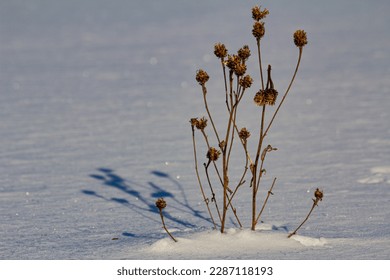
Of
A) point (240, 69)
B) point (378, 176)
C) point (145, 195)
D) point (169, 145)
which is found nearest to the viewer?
point (240, 69)

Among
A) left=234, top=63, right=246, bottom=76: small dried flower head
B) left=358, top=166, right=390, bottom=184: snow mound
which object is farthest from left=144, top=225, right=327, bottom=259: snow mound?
left=358, top=166, right=390, bottom=184: snow mound

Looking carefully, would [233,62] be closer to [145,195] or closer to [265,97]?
[265,97]

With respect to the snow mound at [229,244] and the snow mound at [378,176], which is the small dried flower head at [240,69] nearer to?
the snow mound at [229,244]

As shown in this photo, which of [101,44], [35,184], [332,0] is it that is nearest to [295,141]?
[35,184]

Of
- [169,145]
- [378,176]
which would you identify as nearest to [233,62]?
[378,176]

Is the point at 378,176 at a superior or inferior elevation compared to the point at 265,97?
inferior

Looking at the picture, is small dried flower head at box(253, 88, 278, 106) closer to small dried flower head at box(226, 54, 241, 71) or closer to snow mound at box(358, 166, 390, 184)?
small dried flower head at box(226, 54, 241, 71)

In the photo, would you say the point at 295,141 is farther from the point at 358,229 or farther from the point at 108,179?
the point at 358,229
